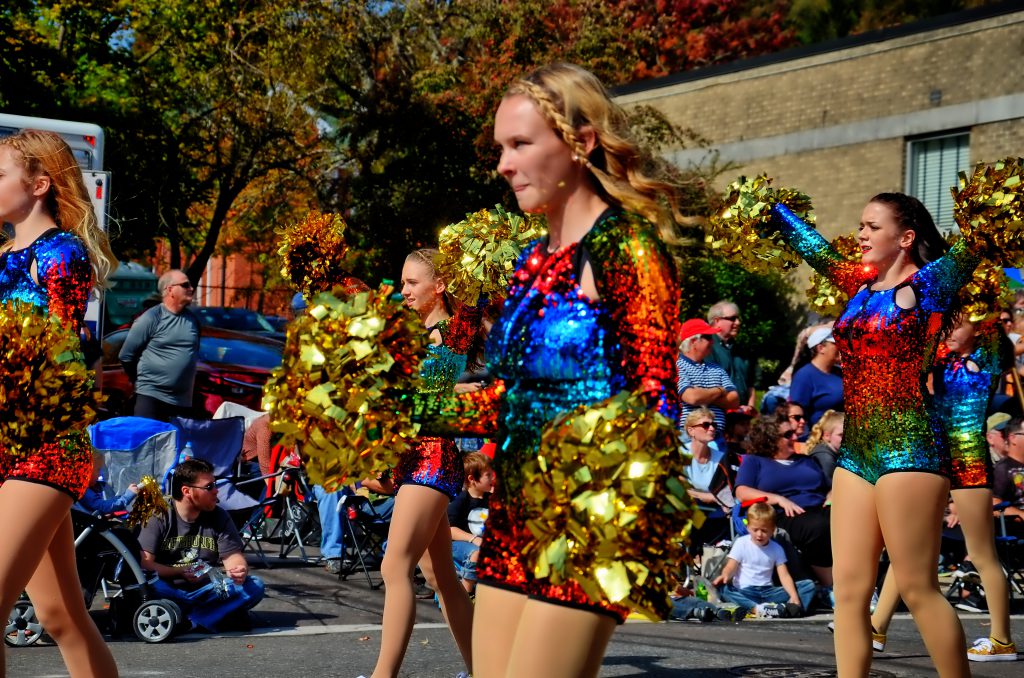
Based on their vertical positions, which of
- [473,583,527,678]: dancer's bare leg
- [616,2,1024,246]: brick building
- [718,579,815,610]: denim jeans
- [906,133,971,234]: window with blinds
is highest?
[616,2,1024,246]: brick building

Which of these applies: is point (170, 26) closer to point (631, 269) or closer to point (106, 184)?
point (106, 184)

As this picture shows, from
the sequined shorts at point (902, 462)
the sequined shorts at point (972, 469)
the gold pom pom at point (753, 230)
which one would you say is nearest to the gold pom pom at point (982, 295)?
the sequined shorts at point (972, 469)

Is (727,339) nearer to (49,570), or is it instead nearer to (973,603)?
(973,603)

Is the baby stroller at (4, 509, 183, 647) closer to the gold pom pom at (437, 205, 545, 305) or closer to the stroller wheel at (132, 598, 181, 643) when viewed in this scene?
the stroller wheel at (132, 598, 181, 643)

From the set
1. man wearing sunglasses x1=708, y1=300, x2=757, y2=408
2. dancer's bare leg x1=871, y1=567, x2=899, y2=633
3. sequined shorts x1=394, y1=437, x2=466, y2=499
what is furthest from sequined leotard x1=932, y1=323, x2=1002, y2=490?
man wearing sunglasses x1=708, y1=300, x2=757, y2=408

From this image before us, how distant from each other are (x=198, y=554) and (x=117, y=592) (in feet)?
2.28

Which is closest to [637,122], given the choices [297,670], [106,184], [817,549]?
[106,184]

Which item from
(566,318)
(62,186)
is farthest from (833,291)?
(62,186)

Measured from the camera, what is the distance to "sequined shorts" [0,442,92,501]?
3.82 metres

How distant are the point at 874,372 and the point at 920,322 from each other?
0.24 metres

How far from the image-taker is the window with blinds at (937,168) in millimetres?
20750

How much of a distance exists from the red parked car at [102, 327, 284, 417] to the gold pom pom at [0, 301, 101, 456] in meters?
8.84

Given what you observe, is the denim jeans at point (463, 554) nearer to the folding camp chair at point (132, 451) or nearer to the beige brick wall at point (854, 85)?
the folding camp chair at point (132, 451)

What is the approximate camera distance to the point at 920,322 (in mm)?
4625
